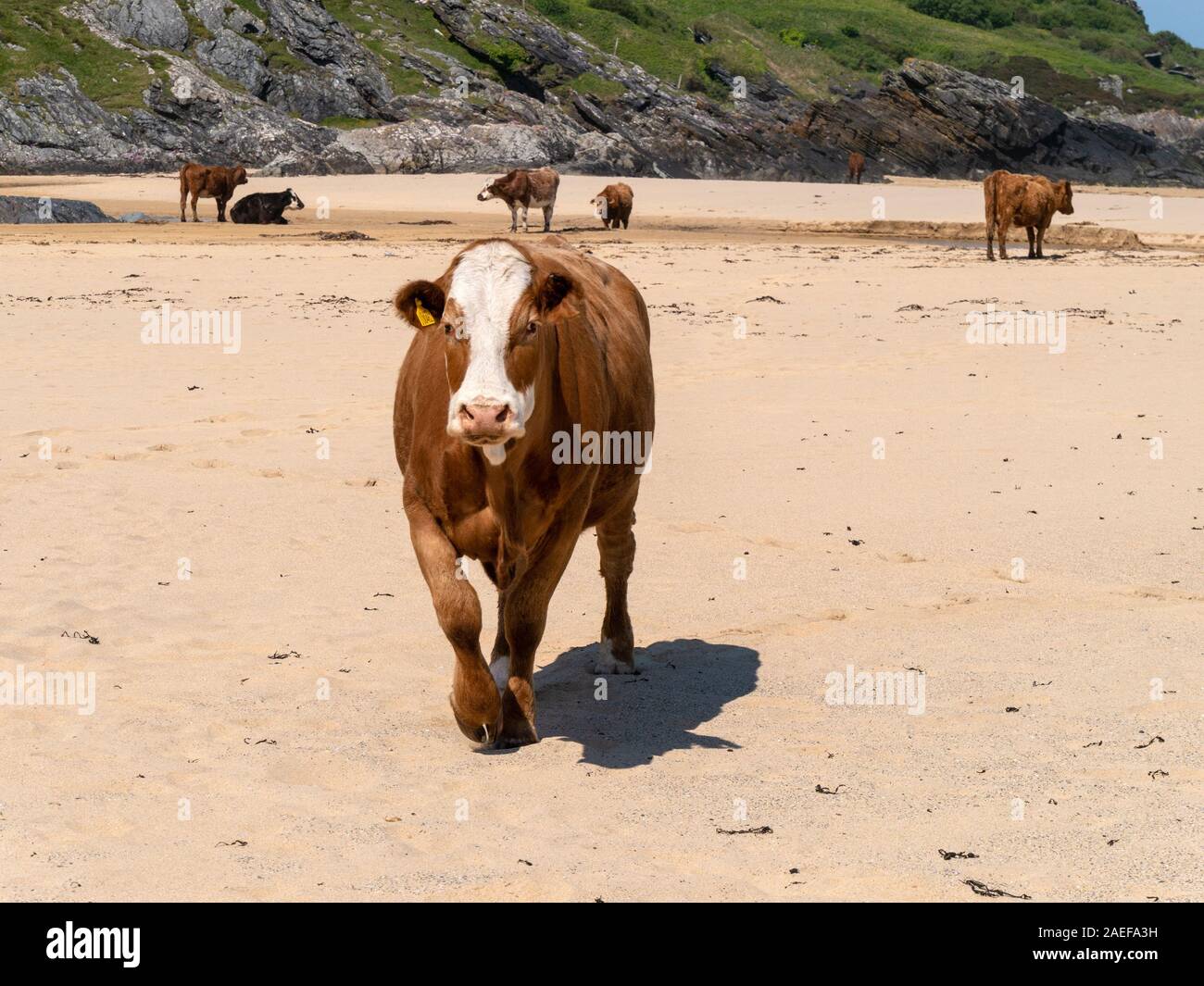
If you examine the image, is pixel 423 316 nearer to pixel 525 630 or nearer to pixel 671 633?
pixel 525 630

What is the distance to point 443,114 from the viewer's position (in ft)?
239

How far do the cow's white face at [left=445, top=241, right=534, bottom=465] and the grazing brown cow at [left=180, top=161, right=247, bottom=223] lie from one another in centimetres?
3579

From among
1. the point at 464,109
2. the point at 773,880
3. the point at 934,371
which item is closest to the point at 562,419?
the point at 773,880

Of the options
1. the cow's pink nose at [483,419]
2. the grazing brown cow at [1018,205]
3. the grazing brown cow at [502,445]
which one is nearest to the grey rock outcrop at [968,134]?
the grazing brown cow at [1018,205]

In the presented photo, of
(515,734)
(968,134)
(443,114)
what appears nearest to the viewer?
(515,734)

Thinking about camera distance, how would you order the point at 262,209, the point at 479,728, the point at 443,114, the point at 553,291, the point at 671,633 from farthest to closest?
the point at 443,114 < the point at 262,209 < the point at 671,633 < the point at 479,728 < the point at 553,291

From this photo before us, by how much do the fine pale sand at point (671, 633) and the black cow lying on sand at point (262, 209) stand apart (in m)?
20.3

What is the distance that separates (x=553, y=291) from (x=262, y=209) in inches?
1345

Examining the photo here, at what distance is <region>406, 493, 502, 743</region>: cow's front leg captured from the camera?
6188 millimetres

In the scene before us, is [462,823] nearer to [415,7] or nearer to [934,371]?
[934,371]


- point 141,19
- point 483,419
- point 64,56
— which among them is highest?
point 141,19

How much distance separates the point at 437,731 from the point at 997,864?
263 centimetres

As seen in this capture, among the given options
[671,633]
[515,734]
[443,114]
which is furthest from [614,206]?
[443,114]
